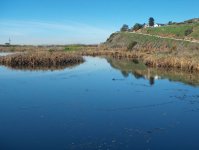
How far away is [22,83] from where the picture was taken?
30.3 m

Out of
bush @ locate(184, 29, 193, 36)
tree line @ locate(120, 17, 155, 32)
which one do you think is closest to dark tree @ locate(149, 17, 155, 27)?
tree line @ locate(120, 17, 155, 32)

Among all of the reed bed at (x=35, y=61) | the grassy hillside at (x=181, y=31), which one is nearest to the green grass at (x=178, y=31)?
the grassy hillside at (x=181, y=31)

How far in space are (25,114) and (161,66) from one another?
26.4 metres

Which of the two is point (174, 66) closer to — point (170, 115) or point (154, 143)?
point (170, 115)

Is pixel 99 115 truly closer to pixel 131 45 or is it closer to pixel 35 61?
pixel 35 61

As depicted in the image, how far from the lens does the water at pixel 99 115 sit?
557 inches

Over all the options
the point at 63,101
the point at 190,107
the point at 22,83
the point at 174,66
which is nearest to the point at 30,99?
the point at 63,101

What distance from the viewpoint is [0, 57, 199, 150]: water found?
14.2 metres

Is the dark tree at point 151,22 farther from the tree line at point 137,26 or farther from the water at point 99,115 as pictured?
the water at point 99,115

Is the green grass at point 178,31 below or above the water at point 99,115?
above

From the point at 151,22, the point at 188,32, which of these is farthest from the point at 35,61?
the point at 151,22

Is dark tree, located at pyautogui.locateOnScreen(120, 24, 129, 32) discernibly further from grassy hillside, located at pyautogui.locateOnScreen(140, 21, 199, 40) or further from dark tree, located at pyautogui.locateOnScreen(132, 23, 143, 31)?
grassy hillside, located at pyautogui.locateOnScreen(140, 21, 199, 40)

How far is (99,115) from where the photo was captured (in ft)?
61.0

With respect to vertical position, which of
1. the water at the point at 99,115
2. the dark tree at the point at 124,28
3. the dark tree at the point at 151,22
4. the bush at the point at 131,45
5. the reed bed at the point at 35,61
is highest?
the dark tree at the point at 151,22
